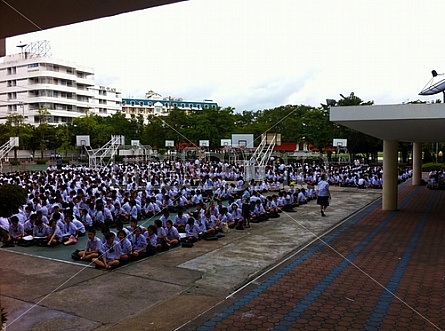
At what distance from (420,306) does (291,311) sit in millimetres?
1664

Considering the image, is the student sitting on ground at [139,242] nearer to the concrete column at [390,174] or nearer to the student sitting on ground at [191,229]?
the student sitting on ground at [191,229]

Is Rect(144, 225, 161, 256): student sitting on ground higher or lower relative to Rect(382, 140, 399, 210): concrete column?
lower

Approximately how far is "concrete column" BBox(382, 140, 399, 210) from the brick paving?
3810 millimetres

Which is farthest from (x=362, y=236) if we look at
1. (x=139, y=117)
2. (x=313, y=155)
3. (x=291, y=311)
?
(x=139, y=117)

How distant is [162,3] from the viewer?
224 cm

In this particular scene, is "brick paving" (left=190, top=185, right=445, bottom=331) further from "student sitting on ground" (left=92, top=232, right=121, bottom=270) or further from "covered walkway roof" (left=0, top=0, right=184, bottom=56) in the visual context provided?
"covered walkway roof" (left=0, top=0, right=184, bottom=56)

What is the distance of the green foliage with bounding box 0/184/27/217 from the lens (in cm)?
310

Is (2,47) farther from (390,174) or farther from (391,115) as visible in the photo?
(390,174)

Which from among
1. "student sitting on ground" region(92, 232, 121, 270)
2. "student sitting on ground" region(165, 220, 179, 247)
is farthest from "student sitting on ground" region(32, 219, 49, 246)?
"student sitting on ground" region(165, 220, 179, 247)

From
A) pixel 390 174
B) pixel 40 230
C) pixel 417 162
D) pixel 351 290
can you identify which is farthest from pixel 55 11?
pixel 417 162

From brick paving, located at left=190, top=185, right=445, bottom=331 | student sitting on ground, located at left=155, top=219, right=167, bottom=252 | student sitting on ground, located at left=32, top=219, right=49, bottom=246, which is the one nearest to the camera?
brick paving, located at left=190, top=185, right=445, bottom=331

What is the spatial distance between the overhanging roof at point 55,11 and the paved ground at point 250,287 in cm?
338

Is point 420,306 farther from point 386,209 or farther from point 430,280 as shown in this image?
point 386,209

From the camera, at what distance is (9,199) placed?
3.12 meters
